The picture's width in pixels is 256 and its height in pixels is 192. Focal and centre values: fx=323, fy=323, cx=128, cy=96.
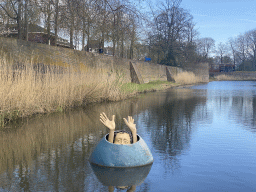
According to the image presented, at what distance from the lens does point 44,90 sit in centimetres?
1120

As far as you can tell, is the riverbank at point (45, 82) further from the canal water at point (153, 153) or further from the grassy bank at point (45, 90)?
the canal water at point (153, 153)

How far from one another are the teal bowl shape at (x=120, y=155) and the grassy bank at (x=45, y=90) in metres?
4.50

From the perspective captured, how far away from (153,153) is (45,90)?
6.13 metres

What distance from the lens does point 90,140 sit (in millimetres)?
7523

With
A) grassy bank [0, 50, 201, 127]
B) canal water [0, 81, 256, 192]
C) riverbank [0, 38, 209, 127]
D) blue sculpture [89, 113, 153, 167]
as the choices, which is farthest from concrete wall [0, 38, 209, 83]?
blue sculpture [89, 113, 153, 167]

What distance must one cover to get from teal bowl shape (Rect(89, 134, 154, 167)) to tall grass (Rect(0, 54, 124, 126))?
4.51m

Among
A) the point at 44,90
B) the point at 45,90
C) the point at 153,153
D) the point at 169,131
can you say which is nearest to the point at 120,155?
the point at 153,153

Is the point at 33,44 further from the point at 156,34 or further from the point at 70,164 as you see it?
the point at 156,34

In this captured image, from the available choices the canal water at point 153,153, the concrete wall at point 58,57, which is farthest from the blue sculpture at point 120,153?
the concrete wall at point 58,57

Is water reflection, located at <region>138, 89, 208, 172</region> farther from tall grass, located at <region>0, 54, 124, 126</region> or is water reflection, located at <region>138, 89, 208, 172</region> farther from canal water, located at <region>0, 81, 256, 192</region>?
tall grass, located at <region>0, 54, 124, 126</region>

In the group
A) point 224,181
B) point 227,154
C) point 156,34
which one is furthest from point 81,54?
point 156,34

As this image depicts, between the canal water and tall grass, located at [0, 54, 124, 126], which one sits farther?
tall grass, located at [0, 54, 124, 126]

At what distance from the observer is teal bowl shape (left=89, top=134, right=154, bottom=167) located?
531 cm

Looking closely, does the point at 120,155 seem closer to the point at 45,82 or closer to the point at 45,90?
the point at 45,90
